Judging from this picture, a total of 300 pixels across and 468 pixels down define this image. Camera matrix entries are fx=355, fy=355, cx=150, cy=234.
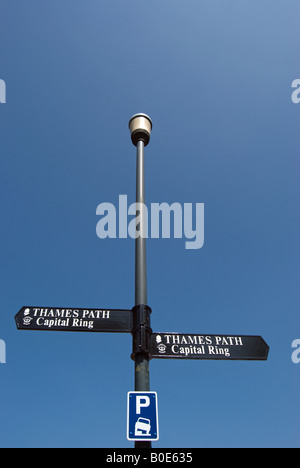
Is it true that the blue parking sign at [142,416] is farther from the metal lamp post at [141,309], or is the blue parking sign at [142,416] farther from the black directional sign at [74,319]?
the black directional sign at [74,319]

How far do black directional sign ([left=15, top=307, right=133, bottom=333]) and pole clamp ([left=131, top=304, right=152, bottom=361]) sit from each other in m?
0.14

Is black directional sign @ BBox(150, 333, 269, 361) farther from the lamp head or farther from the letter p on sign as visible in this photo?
the lamp head

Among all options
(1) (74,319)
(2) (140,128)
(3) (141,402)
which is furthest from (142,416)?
(2) (140,128)

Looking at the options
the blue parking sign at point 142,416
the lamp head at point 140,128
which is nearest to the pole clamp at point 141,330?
the blue parking sign at point 142,416

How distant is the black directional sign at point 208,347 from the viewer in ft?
13.0

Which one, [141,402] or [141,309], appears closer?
[141,402]

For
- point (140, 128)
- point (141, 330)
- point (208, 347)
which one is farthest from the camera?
point (140, 128)

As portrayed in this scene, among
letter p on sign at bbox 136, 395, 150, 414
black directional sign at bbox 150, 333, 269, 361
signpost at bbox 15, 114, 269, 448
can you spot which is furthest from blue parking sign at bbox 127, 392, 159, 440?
black directional sign at bbox 150, 333, 269, 361

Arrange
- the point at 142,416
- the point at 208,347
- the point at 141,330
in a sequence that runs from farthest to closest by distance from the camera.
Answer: the point at 208,347 → the point at 141,330 → the point at 142,416

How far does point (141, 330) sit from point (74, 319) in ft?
2.90

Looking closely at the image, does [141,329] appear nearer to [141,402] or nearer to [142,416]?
[141,402]

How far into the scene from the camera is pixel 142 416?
3.27 m
